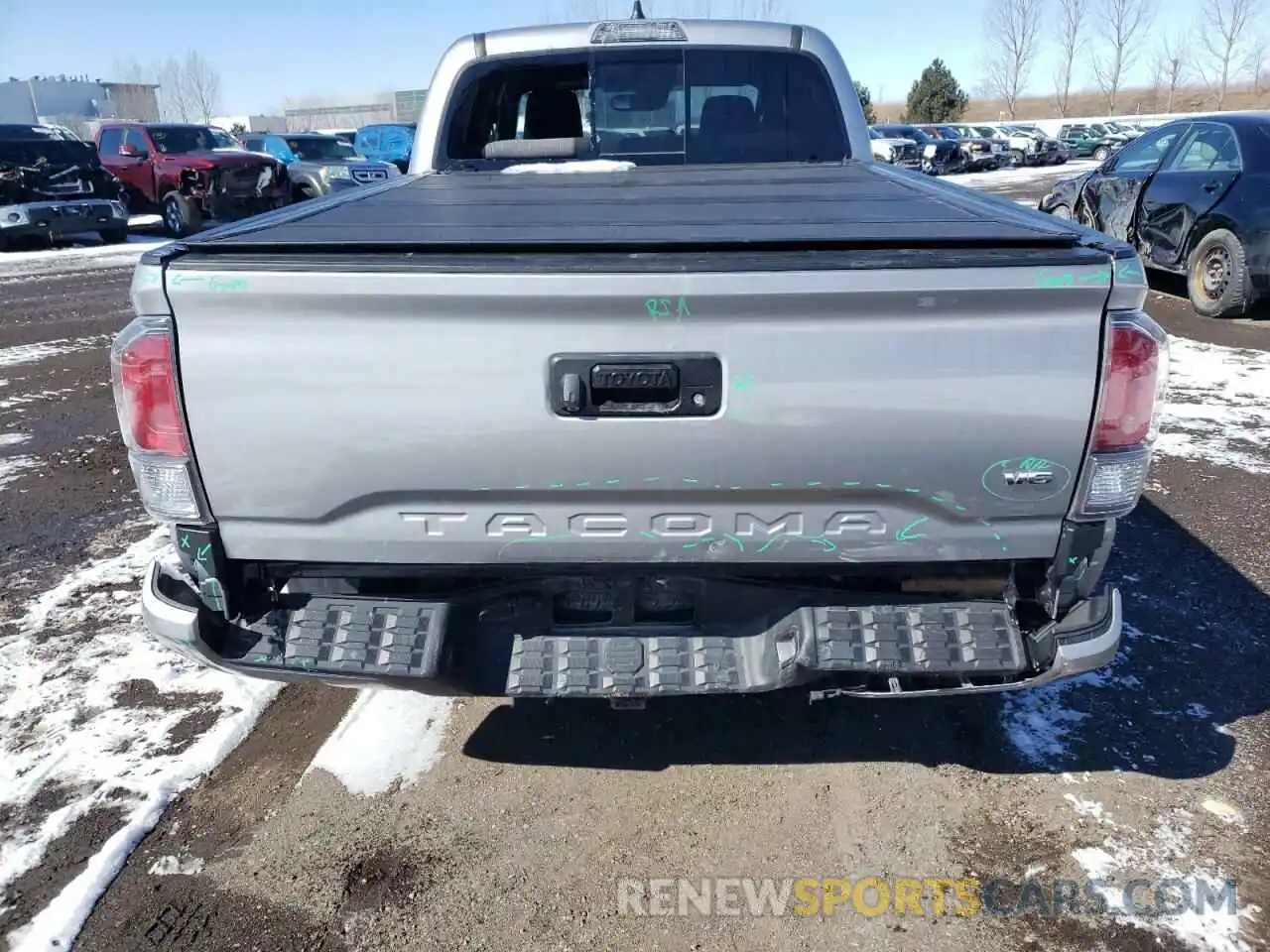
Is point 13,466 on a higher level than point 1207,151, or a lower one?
lower

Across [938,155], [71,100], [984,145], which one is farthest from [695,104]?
[71,100]

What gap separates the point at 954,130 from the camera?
35.2 metres

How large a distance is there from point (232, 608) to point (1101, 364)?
2090mm

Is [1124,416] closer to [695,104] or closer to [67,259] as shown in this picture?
[695,104]

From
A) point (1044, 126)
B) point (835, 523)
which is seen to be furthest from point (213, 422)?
point (1044, 126)

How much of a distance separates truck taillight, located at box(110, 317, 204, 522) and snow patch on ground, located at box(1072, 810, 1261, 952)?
7.97 feet

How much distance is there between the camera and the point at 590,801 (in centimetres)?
271

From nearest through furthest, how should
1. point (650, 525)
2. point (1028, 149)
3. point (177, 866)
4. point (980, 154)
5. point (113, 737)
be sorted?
point (650, 525)
point (177, 866)
point (113, 737)
point (980, 154)
point (1028, 149)

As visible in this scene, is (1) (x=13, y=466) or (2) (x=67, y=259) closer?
(1) (x=13, y=466)

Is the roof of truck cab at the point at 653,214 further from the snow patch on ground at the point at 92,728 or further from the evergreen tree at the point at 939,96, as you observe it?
the evergreen tree at the point at 939,96

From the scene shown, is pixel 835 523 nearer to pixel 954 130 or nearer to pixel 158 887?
pixel 158 887

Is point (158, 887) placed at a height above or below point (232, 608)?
below

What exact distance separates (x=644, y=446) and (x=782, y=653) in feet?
2.12

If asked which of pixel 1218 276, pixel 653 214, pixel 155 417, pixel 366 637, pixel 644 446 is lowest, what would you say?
pixel 1218 276
